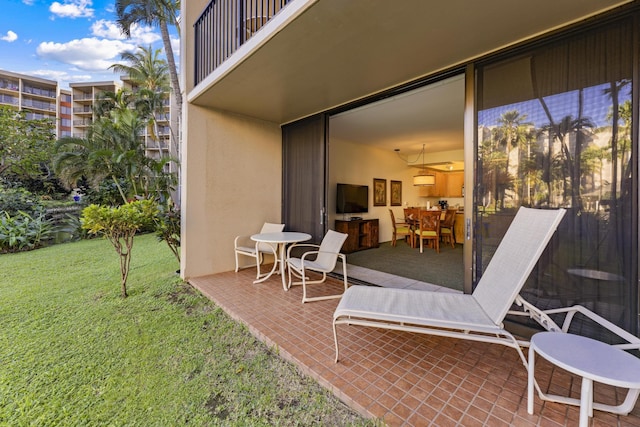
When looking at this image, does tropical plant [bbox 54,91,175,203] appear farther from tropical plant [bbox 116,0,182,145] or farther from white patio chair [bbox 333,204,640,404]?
white patio chair [bbox 333,204,640,404]

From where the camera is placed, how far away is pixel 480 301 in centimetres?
200

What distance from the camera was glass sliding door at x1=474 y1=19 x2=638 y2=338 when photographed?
1824 mm

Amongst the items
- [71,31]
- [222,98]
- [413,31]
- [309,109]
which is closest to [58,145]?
[222,98]

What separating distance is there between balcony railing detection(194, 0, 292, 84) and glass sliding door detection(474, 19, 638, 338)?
2597mm

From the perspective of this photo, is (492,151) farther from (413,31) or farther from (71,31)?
(71,31)

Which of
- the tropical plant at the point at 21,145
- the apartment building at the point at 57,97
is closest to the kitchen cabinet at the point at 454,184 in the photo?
the tropical plant at the point at 21,145

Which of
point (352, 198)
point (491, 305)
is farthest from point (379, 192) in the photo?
point (491, 305)

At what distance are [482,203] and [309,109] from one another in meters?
2.84

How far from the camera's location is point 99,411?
1.57 metres

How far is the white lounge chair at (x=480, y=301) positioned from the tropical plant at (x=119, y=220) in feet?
9.54

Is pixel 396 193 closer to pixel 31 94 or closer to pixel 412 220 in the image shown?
pixel 412 220

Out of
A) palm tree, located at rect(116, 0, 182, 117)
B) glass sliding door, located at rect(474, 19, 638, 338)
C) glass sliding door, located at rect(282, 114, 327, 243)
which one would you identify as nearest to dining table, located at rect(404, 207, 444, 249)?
glass sliding door, located at rect(282, 114, 327, 243)

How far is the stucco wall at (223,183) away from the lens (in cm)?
392

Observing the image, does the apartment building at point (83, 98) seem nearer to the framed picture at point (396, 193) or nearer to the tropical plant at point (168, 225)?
the tropical plant at point (168, 225)
